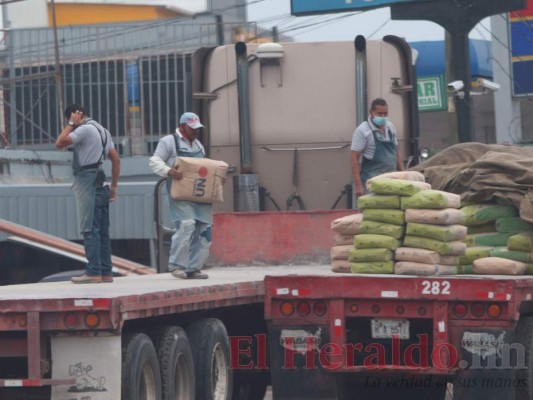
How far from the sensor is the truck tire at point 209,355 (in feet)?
33.3

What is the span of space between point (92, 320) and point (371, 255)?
287 centimetres

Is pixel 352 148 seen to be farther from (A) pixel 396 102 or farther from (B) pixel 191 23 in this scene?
(B) pixel 191 23

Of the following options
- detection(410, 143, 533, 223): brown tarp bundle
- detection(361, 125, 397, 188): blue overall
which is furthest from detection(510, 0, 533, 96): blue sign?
detection(410, 143, 533, 223): brown tarp bundle

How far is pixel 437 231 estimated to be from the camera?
10.2 m

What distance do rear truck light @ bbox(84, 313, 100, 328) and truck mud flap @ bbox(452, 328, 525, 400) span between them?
9.05ft

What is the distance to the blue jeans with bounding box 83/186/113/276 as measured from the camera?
11320mm

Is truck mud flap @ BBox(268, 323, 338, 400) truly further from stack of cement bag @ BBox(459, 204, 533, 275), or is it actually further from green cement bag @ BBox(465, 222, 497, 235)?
green cement bag @ BBox(465, 222, 497, 235)

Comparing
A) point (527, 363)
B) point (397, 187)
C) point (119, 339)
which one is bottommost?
point (527, 363)

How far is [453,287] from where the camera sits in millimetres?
9562

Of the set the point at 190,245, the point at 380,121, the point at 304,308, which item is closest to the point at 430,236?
the point at 304,308

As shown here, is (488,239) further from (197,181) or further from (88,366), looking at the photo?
(88,366)

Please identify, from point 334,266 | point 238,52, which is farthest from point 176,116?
point 334,266

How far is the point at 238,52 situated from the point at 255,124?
2.56 ft

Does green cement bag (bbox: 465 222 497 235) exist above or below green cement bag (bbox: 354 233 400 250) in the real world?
above
